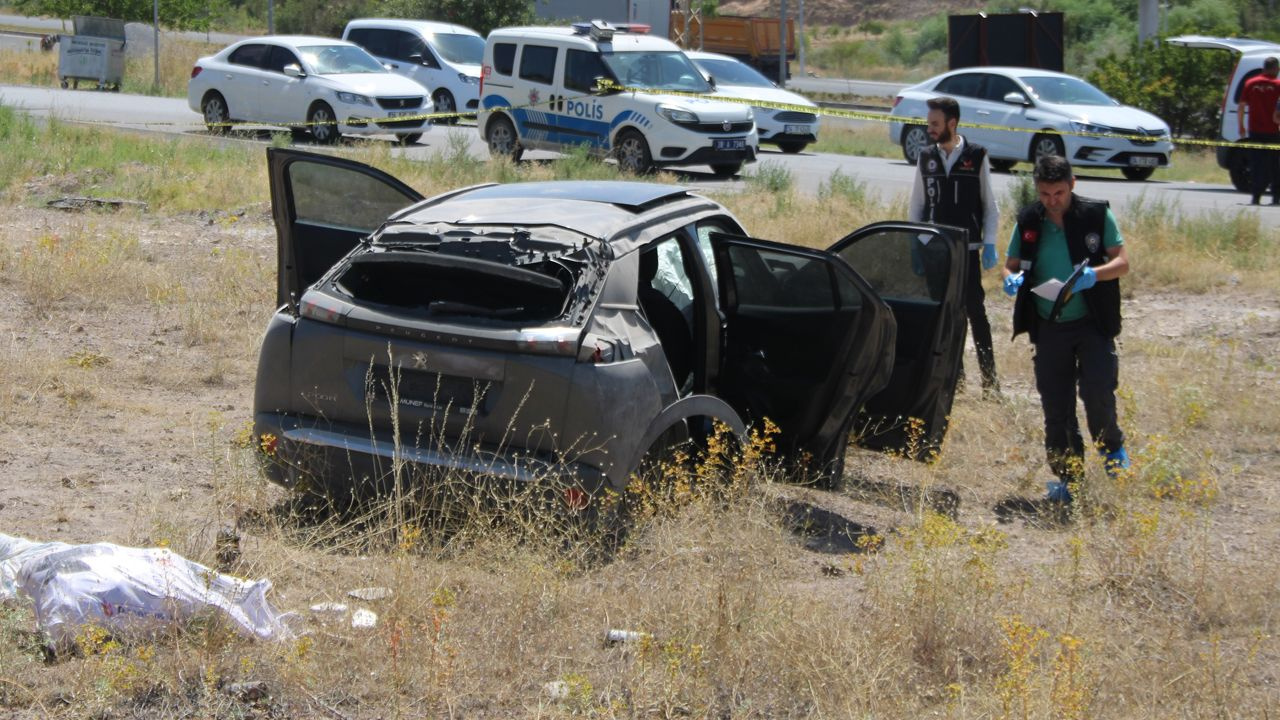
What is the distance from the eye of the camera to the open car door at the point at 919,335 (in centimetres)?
612

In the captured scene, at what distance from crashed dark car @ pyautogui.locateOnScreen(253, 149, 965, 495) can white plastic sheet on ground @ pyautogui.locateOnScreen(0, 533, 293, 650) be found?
811 millimetres

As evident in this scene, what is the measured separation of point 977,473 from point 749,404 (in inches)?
57.2

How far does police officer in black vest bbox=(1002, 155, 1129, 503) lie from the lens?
6.17m

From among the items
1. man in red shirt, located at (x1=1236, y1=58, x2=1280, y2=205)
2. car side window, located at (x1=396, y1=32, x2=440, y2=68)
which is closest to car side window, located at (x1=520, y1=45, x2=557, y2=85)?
car side window, located at (x1=396, y1=32, x2=440, y2=68)

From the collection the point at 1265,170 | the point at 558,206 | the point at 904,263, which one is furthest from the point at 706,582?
the point at 1265,170

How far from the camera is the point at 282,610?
4.66 m

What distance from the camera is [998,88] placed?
2103 centimetres

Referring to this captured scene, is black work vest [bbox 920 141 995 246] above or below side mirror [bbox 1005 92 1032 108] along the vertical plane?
below

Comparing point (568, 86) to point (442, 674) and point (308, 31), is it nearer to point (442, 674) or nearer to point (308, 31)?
point (442, 674)

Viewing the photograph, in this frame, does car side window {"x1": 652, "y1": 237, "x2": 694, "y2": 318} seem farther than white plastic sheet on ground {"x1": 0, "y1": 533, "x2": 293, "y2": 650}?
Yes

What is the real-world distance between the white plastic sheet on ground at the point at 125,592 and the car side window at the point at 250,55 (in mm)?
19110

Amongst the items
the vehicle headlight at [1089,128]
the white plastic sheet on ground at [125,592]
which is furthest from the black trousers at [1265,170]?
the white plastic sheet on ground at [125,592]

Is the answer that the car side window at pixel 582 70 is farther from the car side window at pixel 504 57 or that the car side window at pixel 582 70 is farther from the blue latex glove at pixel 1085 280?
the blue latex glove at pixel 1085 280

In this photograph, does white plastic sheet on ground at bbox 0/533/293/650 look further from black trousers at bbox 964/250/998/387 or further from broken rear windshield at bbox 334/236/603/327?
black trousers at bbox 964/250/998/387
